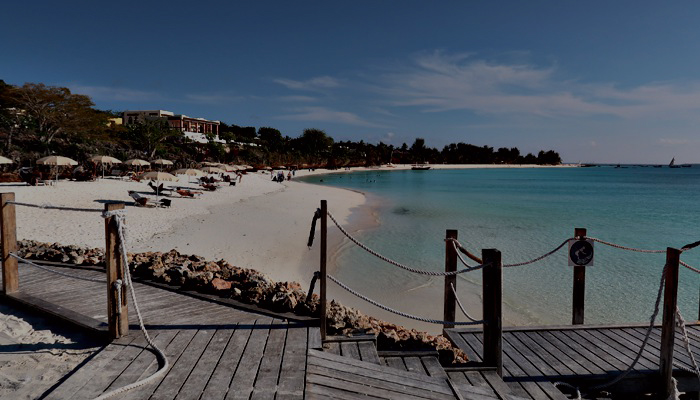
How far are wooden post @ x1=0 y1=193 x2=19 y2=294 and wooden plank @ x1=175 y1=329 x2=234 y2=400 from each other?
2992 mm

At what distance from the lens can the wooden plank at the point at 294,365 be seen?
278 cm

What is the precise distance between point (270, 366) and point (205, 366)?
522 mm

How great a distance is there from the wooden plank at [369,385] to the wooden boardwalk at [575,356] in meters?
0.79

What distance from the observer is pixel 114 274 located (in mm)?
3447

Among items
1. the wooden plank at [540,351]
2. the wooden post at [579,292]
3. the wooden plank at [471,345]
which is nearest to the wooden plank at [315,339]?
the wooden plank at [471,345]

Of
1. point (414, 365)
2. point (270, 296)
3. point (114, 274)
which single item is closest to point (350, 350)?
point (414, 365)

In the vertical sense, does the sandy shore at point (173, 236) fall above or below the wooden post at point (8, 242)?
below

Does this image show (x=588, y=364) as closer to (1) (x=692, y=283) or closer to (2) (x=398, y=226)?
(1) (x=692, y=283)

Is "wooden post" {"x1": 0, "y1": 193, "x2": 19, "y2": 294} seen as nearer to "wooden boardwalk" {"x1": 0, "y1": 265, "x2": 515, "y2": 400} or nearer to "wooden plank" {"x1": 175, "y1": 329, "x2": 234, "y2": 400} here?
"wooden boardwalk" {"x1": 0, "y1": 265, "x2": 515, "y2": 400}

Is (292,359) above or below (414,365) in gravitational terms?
above

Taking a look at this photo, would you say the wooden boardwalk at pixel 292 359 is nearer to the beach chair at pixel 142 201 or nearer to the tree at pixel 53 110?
the beach chair at pixel 142 201

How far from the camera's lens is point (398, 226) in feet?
62.3

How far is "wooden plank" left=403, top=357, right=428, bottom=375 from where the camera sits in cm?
349

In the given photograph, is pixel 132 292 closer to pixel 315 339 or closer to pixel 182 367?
pixel 182 367
